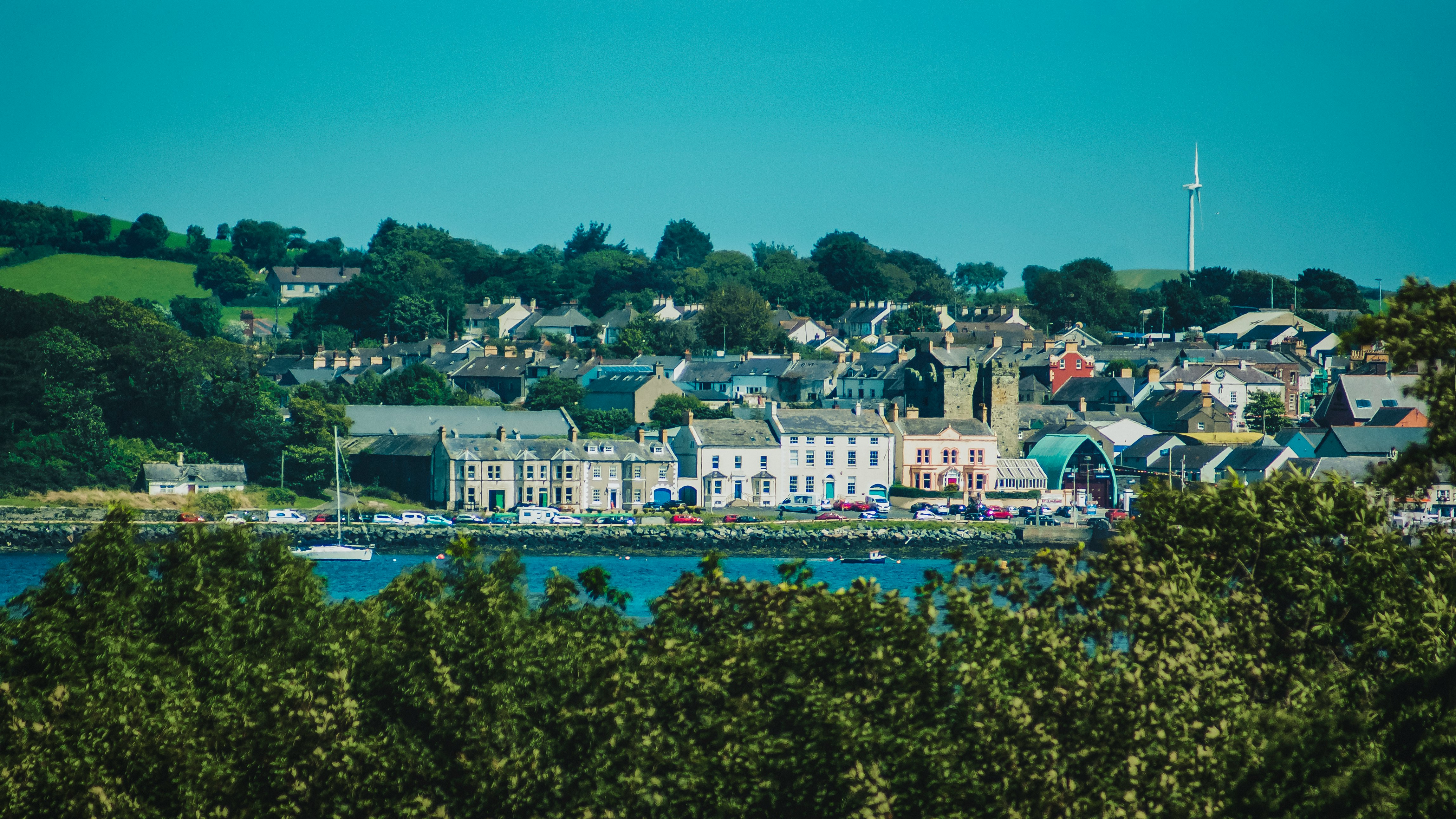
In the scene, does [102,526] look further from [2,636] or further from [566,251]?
[566,251]

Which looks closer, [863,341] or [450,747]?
[450,747]

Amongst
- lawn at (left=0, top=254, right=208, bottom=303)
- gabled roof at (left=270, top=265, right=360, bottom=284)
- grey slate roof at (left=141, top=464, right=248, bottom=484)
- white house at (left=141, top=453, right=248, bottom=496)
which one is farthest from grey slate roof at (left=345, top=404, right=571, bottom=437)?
gabled roof at (left=270, top=265, right=360, bottom=284)

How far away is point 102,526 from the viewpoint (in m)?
18.8

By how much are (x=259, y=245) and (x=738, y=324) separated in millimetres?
59741

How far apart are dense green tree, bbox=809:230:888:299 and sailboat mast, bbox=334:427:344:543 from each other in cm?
6957

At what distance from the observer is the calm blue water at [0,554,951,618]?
49.6m

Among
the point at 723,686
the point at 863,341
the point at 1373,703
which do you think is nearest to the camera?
the point at 1373,703

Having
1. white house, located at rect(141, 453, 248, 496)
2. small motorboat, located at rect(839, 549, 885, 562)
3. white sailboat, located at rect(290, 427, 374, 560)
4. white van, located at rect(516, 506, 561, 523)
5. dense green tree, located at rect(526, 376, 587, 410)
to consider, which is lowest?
small motorboat, located at rect(839, 549, 885, 562)

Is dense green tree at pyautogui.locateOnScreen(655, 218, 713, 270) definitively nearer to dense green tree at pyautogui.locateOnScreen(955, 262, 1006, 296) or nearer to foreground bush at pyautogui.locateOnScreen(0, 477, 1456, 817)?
dense green tree at pyautogui.locateOnScreen(955, 262, 1006, 296)

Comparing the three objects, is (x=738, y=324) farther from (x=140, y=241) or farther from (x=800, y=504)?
(x=140, y=241)

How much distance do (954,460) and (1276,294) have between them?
62.5m

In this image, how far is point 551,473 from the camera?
234 feet

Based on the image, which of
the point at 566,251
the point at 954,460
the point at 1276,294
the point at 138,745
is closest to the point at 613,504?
the point at 954,460

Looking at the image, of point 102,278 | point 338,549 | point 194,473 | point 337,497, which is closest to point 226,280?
point 102,278
